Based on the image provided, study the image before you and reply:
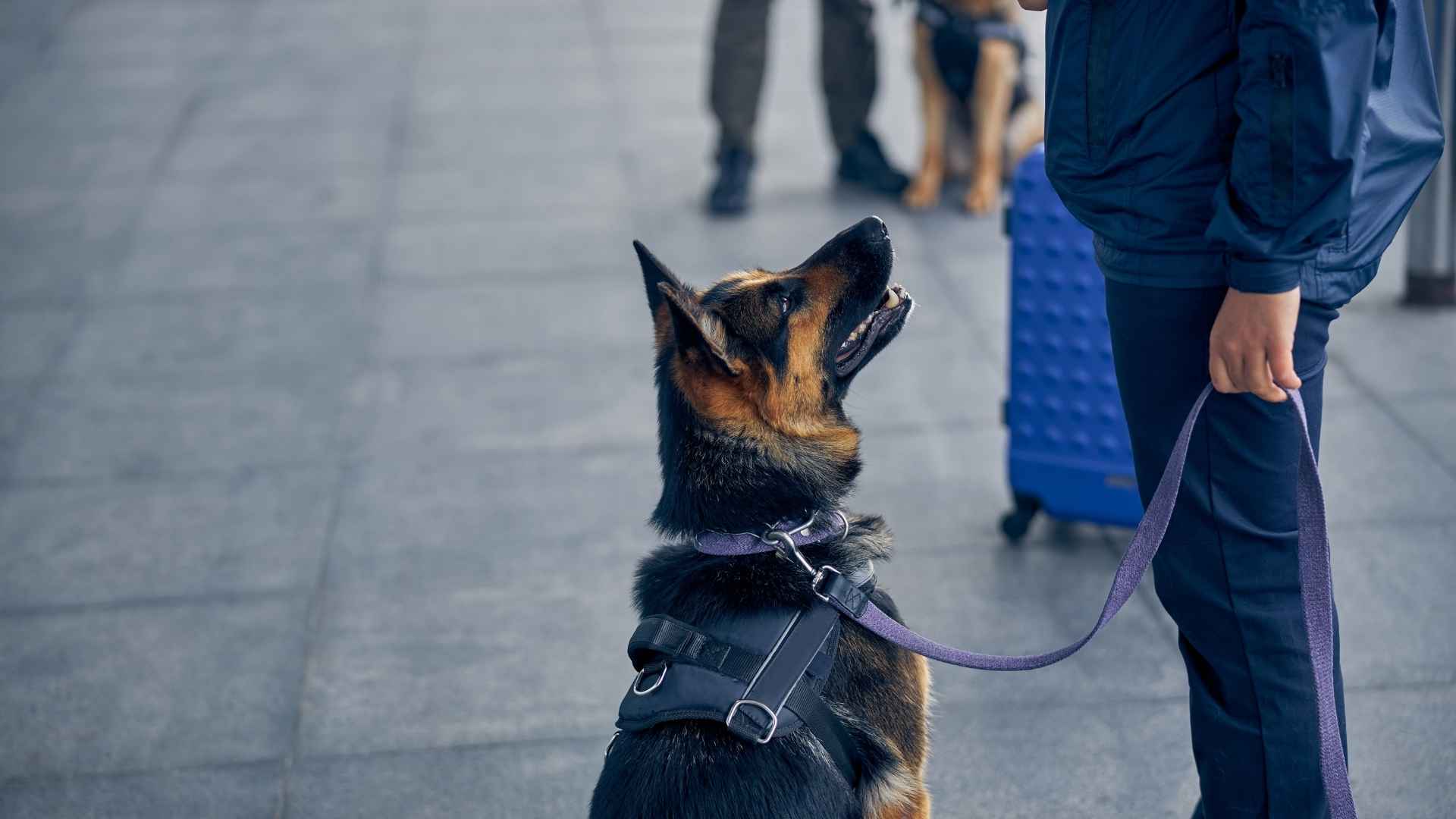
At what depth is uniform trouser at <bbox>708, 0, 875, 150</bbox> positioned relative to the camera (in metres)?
7.08

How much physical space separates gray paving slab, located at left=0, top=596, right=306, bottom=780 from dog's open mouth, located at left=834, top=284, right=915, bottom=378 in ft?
5.81

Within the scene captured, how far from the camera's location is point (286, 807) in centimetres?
338

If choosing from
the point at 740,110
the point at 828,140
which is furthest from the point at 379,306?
the point at 828,140

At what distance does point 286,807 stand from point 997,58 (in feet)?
15.9

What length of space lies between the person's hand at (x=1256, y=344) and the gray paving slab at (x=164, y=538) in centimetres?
296

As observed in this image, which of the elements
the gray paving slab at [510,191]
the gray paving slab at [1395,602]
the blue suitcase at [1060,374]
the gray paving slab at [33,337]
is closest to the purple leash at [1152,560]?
the gray paving slab at [1395,602]

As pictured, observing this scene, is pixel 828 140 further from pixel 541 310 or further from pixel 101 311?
pixel 101 311

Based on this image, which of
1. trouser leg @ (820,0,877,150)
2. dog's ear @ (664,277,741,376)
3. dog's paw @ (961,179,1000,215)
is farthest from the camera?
trouser leg @ (820,0,877,150)

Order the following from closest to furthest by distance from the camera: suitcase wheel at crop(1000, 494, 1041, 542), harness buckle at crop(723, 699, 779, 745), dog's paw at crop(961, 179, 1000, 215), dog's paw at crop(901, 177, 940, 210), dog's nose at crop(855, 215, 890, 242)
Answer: harness buckle at crop(723, 699, 779, 745), dog's nose at crop(855, 215, 890, 242), suitcase wheel at crop(1000, 494, 1041, 542), dog's paw at crop(961, 179, 1000, 215), dog's paw at crop(901, 177, 940, 210)

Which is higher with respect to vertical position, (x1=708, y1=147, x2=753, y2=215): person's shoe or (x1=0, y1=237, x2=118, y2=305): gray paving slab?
(x1=708, y1=147, x2=753, y2=215): person's shoe

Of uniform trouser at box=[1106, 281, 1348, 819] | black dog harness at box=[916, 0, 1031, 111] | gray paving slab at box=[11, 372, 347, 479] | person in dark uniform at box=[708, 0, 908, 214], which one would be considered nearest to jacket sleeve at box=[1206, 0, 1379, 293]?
uniform trouser at box=[1106, 281, 1348, 819]

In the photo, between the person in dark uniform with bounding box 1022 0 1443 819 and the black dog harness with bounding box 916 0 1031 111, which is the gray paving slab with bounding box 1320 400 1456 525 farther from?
the black dog harness with bounding box 916 0 1031 111

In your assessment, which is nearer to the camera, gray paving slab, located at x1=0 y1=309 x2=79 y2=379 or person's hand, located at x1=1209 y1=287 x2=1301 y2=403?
person's hand, located at x1=1209 y1=287 x2=1301 y2=403

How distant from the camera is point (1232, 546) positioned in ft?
7.97
